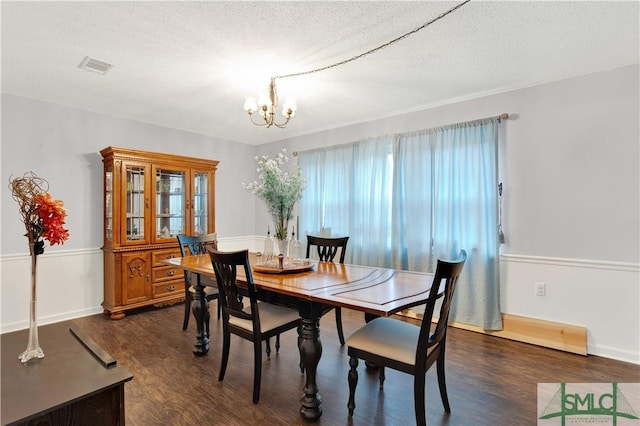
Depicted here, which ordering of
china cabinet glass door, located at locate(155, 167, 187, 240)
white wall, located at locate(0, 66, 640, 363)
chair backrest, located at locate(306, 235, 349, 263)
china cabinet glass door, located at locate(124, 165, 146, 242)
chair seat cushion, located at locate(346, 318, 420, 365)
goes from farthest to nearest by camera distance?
china cabinet glass door, located at locate(155, 167, 187, 240)
china cabinet glass door, located at locate(124, 165, 146, 242)
chair backrest, located at locate(306, 235, 349, 263)
white wall, located at locate(0, 66, 640, 363)
chair seat cushion, located at locate(346, 318, 420, 365)

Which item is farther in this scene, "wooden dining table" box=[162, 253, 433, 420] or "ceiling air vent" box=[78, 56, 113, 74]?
"ceiling air vent" box=[78, 56, 113, 74]

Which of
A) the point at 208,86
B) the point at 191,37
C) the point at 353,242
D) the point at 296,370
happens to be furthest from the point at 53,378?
the point at 353,242

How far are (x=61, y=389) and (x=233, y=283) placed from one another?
43.8 inches

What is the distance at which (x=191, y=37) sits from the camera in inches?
88.0

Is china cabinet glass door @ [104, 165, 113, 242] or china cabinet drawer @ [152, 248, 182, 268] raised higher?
china cabinet glass door @ [104, 165, 113, 242]

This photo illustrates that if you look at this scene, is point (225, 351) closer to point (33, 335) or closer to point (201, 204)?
point (33, 335)

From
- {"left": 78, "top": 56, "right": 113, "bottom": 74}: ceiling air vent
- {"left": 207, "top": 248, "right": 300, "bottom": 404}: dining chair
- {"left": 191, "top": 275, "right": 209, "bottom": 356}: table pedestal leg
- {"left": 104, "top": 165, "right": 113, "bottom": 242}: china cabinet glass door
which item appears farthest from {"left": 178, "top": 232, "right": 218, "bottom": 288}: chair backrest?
{"left": 78, "top": 56, "right": 113, "bottom": 74}: ceiling air vent

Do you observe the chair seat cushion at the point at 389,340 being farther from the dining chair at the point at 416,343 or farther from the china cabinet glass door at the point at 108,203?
the china cabinet glass door at the point at 108,203

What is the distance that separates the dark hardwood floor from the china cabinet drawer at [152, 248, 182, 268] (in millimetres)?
929

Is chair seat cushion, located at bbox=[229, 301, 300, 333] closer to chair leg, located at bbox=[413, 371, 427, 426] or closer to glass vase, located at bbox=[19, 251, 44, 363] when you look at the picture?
chair leg, located at bbox=[413, 371, 427, 426]

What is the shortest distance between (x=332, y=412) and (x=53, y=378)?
1480 mm

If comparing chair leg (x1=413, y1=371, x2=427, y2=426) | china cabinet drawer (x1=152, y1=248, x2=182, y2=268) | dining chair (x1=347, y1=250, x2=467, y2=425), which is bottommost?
chair leg (x1=413, y1=371, x2=427, y2=426)

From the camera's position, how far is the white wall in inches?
107

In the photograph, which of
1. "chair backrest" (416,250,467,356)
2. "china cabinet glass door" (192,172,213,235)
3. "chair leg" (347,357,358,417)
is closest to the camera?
"chair backrest" (416,250,467,356)
